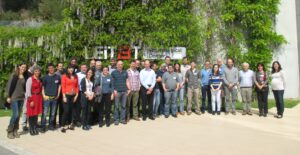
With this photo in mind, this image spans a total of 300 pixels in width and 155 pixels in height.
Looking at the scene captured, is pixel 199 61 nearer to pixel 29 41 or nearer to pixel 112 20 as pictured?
pixel 112 20

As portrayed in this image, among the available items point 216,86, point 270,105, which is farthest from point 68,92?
point 270,105

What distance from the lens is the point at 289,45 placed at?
616 inches

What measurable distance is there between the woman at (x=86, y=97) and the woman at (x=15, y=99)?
1473 mm

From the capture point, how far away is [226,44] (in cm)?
1583

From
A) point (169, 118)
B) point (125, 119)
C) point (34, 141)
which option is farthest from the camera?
point (169, 118)

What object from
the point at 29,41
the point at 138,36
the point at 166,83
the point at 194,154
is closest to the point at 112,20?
the point at 138,36

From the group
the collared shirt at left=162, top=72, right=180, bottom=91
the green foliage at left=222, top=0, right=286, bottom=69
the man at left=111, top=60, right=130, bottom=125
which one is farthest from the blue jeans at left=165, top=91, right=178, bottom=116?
the green foliage at left=222, top=0, right=286, bottom=69

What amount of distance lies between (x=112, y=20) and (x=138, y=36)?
123cm

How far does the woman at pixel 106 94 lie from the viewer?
966 cm

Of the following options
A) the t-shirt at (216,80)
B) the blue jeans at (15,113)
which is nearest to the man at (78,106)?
the blue jeans at (15,113)

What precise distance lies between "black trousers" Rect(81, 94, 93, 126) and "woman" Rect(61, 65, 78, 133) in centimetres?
23

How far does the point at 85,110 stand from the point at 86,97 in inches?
13.8

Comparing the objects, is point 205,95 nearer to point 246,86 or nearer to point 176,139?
point 246,86

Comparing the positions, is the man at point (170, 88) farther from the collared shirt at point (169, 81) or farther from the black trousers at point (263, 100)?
the black trousers at point (263, 100)
